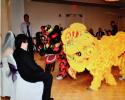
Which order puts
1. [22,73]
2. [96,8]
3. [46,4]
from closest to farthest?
[22,73] < [46,4] < [96,8]

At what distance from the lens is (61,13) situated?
1448cm

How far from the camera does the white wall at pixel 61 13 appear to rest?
13.4 metres

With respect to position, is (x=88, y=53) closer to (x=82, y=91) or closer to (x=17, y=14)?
(x=82, y=91)

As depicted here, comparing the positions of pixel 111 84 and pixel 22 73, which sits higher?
pixel 22 73

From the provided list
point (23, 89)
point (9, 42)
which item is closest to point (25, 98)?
point (23, 89)

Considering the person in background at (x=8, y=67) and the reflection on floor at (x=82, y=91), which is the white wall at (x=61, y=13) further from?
the person in background at (x=8, y=67)

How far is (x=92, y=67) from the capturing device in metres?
5.82

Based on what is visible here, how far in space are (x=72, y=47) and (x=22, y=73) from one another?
1945mm

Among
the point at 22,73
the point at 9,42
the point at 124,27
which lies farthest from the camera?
the point at 124,27

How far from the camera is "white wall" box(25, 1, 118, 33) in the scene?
13.4 m

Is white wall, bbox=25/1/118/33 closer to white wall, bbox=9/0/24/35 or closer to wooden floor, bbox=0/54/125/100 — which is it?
white wall, bbox=9/0/24/35

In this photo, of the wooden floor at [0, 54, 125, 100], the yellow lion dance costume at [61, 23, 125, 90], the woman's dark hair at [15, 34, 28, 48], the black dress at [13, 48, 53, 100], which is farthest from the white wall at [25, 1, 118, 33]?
the black dress at [13, 48, 53, 100]

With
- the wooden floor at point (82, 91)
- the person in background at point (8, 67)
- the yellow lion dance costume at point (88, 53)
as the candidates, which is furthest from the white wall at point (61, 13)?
the person in background at point (8, 67)

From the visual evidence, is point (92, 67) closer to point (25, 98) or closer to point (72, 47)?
point (72, 47)
